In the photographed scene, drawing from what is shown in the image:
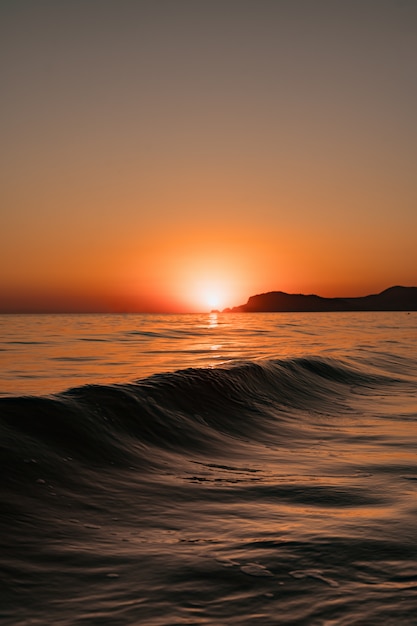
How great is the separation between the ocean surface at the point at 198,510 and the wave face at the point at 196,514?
20mm

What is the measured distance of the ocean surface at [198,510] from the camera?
163 inches

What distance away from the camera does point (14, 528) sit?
5688 millimetres

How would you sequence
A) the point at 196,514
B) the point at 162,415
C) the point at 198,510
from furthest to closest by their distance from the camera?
the point at 162,415 < the point at 198,510 < the point at 196,514

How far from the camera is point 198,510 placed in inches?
250

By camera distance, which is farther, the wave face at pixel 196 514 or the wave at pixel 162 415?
the wave at pixel 162 415

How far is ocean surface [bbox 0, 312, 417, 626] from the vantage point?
13.6 feet

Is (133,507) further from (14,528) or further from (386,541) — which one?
(386,541)

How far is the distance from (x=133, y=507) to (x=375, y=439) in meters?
5.65

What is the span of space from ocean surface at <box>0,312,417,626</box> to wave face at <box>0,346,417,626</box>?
2cm

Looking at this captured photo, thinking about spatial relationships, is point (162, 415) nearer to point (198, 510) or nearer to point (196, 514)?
point (198, 510)

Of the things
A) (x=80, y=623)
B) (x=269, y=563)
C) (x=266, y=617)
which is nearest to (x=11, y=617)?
(x=80, y=623)

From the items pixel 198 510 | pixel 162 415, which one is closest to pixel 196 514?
pixel 198 510

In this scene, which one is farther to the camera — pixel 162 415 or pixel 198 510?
pixel 162 415

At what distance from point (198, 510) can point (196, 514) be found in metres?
0.13
